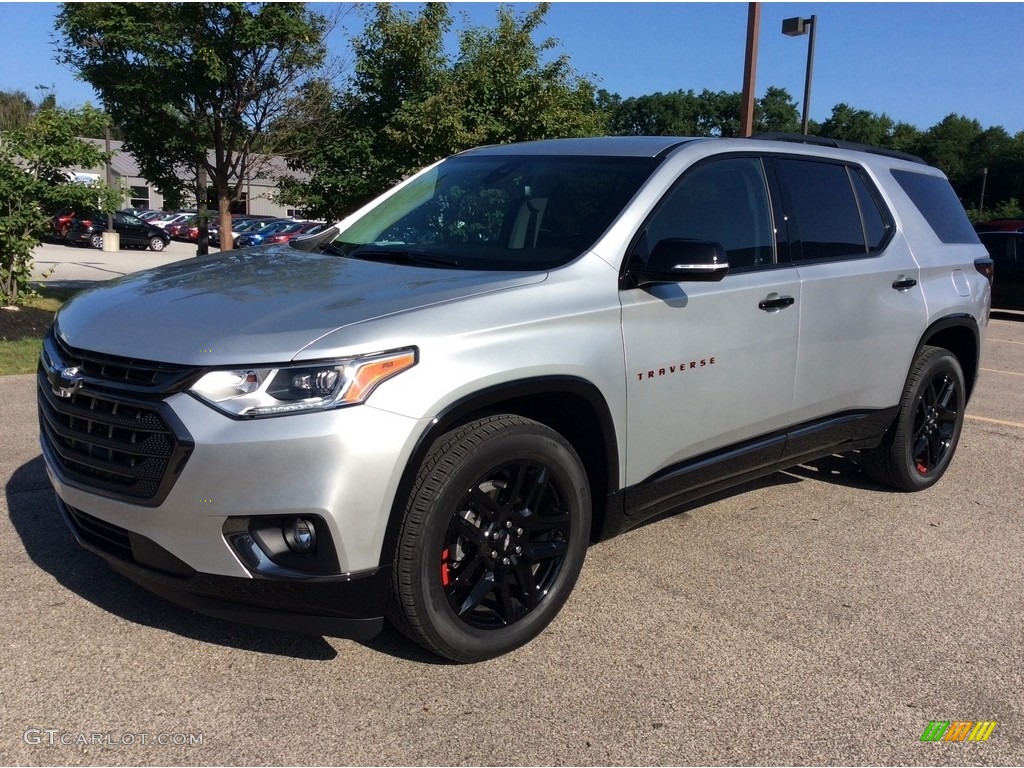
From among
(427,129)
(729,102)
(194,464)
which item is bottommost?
(194,464)

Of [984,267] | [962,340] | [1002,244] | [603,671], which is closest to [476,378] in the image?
[603,671]

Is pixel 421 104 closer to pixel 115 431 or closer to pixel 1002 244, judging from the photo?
pixel 115 431

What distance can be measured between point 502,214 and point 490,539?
61.9 inches

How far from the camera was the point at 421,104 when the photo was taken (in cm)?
1094

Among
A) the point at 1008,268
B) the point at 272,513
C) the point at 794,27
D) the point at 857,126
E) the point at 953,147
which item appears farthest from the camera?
the point at 857,126

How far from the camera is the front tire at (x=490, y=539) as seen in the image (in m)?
3.00

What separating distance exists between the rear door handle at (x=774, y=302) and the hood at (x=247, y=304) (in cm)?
123

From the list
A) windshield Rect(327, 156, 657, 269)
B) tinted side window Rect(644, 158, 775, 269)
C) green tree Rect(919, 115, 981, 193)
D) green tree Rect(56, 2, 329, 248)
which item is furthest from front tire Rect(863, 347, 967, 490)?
green tree Rect(919, 115, 981, 193)

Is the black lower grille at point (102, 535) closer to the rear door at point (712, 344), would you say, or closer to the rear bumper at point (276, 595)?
the rear bumper at point (276, 595)

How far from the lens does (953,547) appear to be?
4.69m

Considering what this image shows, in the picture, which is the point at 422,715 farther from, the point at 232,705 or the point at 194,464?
the point at 194,464

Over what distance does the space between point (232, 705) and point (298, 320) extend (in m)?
1.24

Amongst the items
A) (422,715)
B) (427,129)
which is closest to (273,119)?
(427,129)

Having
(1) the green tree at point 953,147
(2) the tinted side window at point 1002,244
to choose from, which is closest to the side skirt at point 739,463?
(2) the tinted side window at point 1002,244
